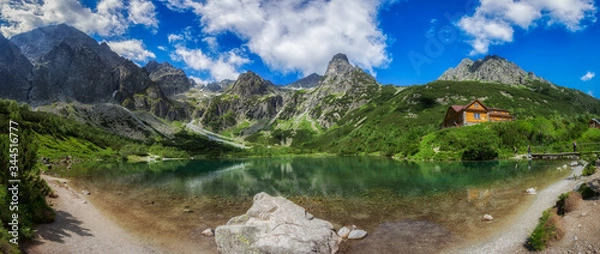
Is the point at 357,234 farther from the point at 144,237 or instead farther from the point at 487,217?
the point at 144,237

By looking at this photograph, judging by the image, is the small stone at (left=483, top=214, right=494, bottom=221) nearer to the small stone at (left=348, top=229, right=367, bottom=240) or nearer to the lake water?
the lake water

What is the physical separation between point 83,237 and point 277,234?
1429cm

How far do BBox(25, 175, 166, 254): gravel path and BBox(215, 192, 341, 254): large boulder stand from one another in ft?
17.8

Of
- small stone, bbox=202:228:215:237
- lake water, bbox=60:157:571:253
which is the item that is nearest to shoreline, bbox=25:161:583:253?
lake water, bbox=60:157:571:253

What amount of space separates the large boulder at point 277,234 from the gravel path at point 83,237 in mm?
5416

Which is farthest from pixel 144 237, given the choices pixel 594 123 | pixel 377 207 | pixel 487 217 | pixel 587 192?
pixel 594 123

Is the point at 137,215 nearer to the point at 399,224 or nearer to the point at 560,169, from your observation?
the point at 399,224

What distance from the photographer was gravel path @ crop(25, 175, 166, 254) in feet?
56.0

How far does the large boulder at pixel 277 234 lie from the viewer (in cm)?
1636

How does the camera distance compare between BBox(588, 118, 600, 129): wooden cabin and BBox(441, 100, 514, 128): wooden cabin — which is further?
BBox(441, 100, 514, 128): wooden cabin

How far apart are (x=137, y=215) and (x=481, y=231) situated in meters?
31.0

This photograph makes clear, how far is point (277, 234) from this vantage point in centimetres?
1691

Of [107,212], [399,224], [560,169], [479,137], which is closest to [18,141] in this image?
[107,212]

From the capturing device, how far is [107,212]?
2938 cm
